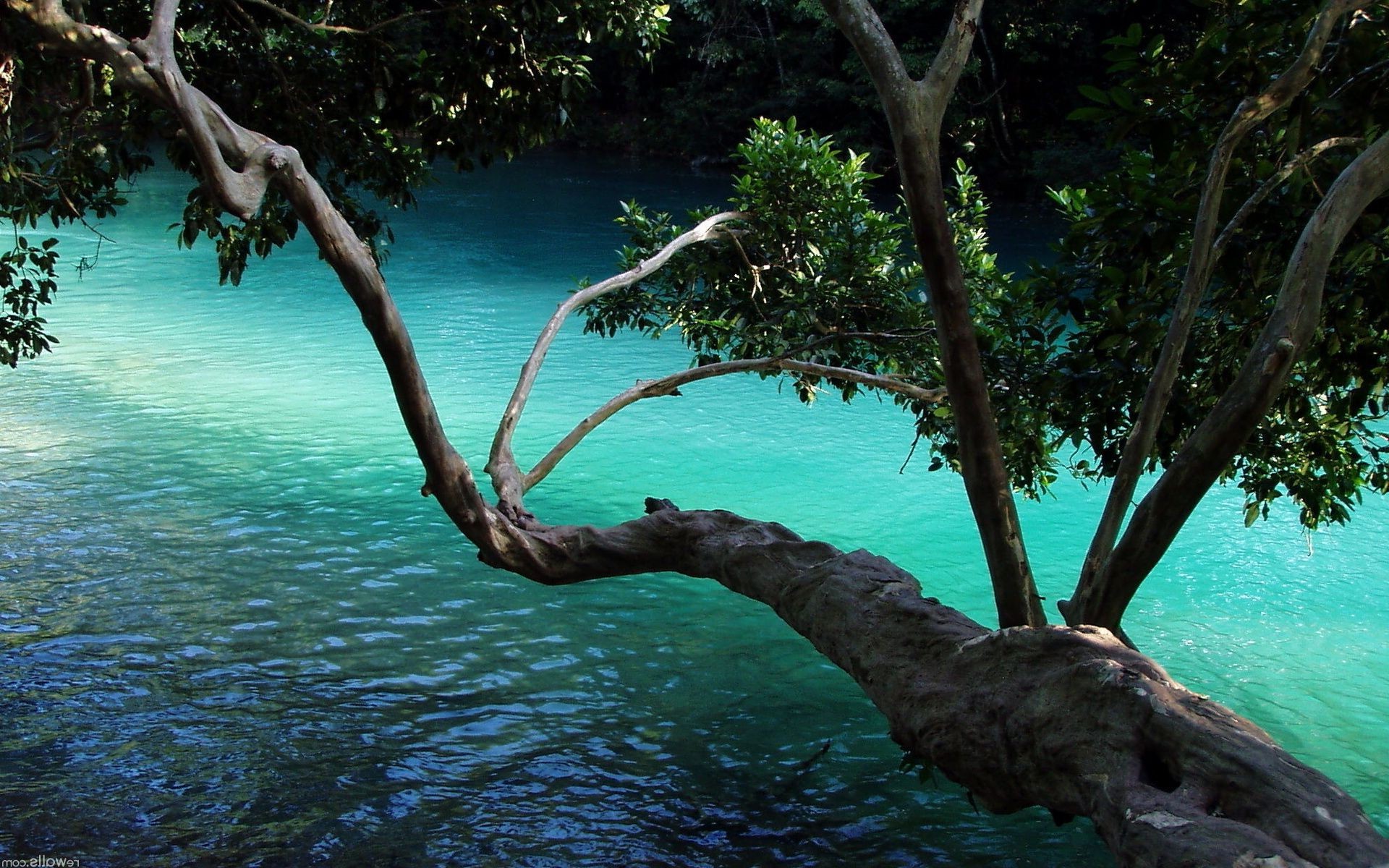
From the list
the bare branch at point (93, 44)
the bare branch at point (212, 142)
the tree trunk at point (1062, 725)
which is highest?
the bare branch at point (93, 44)

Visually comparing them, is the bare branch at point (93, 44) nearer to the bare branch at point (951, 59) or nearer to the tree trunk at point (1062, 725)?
the tree trunk at point (1062, 725)

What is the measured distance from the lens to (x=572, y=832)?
5309 mm

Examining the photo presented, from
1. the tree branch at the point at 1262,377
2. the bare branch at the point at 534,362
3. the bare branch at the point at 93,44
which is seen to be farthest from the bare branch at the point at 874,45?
the bare branch at the point at 534,362

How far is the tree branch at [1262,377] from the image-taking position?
310cm

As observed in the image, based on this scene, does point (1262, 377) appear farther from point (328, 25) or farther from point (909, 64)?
point (909, 64)

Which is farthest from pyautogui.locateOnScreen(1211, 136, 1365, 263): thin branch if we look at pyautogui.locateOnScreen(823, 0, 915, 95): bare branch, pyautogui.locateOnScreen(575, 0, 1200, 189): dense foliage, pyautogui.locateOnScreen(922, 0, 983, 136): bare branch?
pyautogui.locateOnScreen(575, 0, 1200, 189): dense foliage

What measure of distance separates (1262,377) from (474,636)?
213 inches

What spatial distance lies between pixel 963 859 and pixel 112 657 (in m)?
4.80

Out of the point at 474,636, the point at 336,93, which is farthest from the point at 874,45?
the point at 474,636

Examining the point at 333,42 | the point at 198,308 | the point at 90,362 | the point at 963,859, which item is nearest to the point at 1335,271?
the point at 963,859

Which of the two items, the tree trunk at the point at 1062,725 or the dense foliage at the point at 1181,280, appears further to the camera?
the dense foliage at the point at 1181,280

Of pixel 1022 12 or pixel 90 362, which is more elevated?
pixel 1022 12

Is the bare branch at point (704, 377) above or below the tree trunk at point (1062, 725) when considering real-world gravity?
above

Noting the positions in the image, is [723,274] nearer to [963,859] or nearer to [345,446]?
[963,859]
